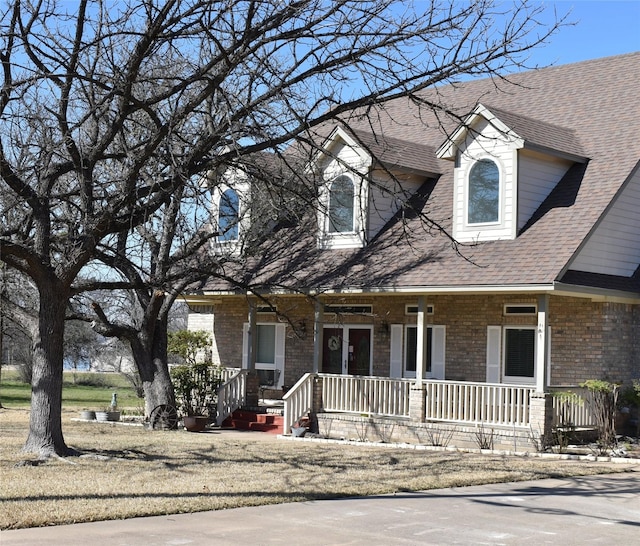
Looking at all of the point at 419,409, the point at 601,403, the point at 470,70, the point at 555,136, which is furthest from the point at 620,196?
the point at 470,70

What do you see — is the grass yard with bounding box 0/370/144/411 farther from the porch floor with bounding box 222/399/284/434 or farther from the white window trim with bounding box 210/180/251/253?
the white window trim with bounding box 210/180/251/253

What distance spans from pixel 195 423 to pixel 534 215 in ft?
31.3

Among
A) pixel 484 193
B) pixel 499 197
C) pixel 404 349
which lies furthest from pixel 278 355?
pixel 499 197

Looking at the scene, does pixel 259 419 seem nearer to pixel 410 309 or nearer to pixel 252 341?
pixel 252 341

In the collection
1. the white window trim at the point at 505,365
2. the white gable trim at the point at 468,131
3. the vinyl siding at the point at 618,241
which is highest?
the white gable trim at the point at 468,131

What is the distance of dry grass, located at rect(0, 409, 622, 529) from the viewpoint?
1134 centimetres

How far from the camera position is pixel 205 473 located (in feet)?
47.4

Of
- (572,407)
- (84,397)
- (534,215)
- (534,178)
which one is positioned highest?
(534,178)

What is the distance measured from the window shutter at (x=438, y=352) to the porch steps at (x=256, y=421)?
4.05m

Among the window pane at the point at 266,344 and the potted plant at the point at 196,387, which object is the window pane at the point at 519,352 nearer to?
the window pane at the point at 266,344

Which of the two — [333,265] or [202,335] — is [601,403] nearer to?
[333,265]

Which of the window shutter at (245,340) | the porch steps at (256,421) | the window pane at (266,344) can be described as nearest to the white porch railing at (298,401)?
the porch steps at (256,421)

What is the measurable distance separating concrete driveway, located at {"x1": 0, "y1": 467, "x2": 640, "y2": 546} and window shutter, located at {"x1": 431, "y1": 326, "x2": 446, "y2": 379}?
30.7 feet

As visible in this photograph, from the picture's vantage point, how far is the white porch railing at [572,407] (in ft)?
63.4
